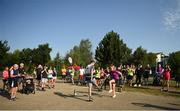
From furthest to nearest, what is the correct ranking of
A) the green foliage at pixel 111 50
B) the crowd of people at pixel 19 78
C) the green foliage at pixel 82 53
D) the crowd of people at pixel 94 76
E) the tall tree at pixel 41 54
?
the green foliage at pixel 82 53
the tall tree at pixel 41 54
the green foliage at pixel 111 50
the crowd of people at pixel 94 76
the crowd of people at pixel 19 78

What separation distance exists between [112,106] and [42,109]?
123 inches

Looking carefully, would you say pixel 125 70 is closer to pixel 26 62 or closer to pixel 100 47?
pixel 100 47

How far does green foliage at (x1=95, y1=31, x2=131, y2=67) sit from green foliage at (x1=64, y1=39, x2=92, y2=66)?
36993 millimetres

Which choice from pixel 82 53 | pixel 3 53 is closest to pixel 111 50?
pixel 3 53

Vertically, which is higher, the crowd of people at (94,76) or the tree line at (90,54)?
the tree line at (90,54)

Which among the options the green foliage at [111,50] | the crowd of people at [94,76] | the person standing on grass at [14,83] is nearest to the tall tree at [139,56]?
the green foliage at [111,50]

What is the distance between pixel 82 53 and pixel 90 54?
3442 millimetres

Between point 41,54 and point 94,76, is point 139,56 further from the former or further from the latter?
point 94,76

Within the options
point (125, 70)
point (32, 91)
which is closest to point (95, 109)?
point (32, 91)

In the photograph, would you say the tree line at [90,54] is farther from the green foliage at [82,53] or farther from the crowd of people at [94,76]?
the crowd of people at [94,76]

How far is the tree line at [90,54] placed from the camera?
50406mm

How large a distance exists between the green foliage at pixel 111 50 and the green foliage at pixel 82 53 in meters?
37.0

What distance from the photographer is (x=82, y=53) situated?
98375 mm

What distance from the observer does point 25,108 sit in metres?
12.3
